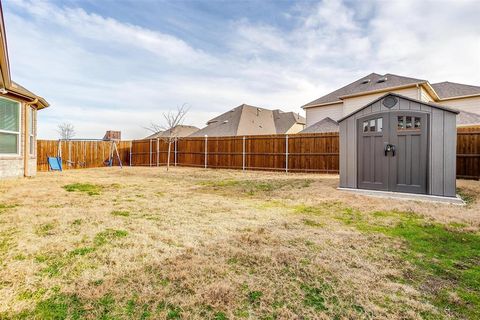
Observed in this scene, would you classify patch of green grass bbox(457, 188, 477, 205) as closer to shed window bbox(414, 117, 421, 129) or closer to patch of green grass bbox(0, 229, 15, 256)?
shed window bbox(414, 117, 421, 129)

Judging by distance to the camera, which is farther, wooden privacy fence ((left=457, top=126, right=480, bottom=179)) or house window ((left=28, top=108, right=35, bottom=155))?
house window ((left=28, top=108, right=35, bottom=155))

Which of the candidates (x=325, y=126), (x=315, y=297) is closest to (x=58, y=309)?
(x=315, y=297)

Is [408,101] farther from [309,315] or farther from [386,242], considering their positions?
[309,315]

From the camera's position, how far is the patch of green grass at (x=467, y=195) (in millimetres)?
5527

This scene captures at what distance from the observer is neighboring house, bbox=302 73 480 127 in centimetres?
1360

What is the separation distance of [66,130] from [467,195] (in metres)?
37.1

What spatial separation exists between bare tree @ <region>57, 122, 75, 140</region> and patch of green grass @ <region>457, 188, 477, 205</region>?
118ft

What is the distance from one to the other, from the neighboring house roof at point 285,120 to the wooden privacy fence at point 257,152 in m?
11.7

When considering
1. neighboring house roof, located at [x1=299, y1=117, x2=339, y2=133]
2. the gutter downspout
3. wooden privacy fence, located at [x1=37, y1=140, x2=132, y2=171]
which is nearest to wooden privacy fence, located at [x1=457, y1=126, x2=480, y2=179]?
neighboring house roof, located at [x1=299, y1=117, x2=339, y2=133]

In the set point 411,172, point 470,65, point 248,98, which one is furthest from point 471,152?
point 248,98

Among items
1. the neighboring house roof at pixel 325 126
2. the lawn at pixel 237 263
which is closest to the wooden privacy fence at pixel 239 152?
the neighboring house roof at pixel 325 126

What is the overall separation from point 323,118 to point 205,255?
55.4ft

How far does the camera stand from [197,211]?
452cm

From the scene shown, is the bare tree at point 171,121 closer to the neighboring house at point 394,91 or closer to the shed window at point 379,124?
the neighboring house at point 394,91
